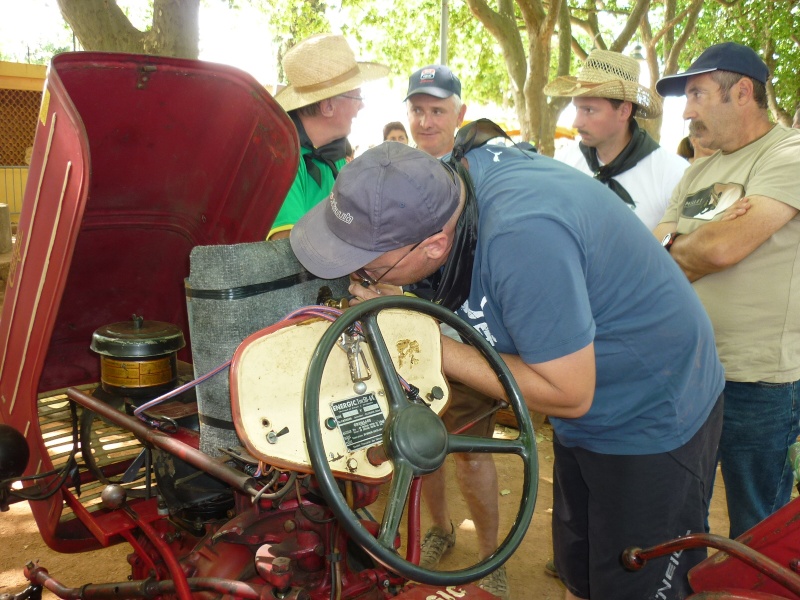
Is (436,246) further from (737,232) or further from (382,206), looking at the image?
(737,232)

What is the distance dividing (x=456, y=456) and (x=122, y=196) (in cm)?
198

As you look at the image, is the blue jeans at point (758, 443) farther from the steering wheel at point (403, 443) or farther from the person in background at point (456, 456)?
the steering wheel at point (403, 443)

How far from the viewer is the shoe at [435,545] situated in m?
3.44

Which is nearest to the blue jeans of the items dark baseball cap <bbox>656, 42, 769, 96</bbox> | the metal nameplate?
dark baseball cap <bbox>656, 42, 769, 96</bbox>

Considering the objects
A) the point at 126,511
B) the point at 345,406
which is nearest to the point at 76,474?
the point at 126,511

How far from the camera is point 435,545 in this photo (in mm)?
3492

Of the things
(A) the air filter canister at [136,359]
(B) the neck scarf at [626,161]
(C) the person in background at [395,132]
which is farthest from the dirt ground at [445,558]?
(C) the person in background at [395,132]

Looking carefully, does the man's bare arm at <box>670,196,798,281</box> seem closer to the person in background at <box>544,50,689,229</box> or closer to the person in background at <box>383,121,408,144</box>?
the person in background at <box>544,50,689,229</box>

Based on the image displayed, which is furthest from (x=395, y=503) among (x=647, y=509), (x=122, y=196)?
(x=122, y=196)

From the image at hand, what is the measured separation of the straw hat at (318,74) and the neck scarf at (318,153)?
0.09 meters

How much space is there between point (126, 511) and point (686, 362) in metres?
1.78

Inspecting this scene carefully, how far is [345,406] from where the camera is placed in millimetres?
1637

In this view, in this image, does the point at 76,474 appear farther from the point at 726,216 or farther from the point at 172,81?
the point at 726,216

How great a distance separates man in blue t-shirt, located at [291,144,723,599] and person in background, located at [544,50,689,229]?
145cm
